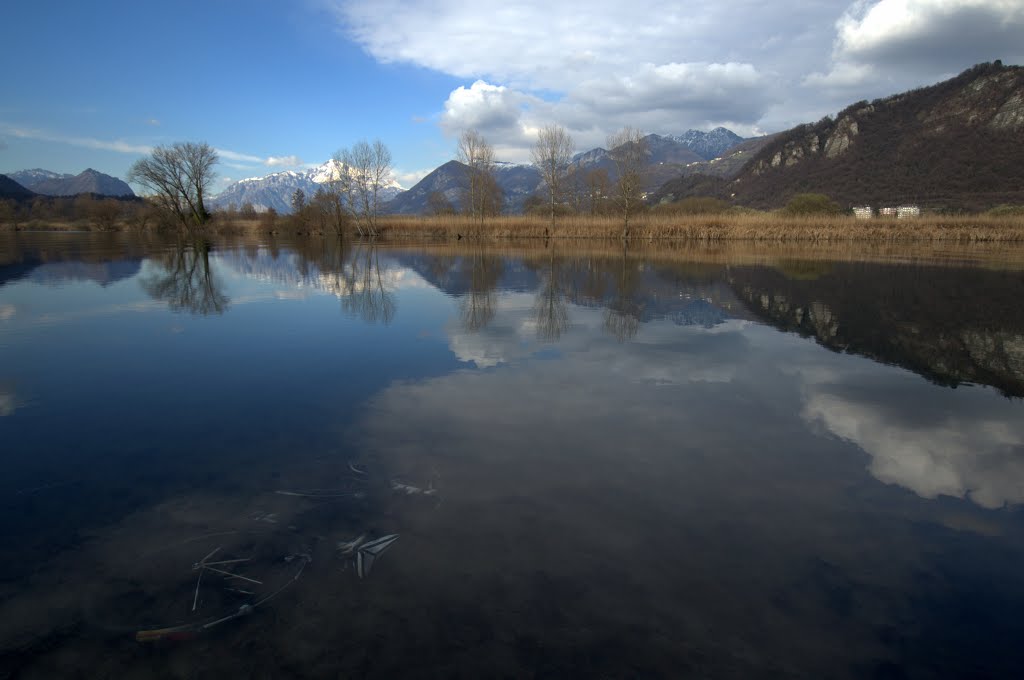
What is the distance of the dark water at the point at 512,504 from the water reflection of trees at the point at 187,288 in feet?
9.18

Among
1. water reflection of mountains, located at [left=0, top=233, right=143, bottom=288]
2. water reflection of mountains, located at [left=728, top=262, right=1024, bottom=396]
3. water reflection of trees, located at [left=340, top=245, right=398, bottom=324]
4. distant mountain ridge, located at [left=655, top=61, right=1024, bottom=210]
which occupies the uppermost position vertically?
distant mountain ridge, located at [left=655, top=61, right=1024, bottom=210]

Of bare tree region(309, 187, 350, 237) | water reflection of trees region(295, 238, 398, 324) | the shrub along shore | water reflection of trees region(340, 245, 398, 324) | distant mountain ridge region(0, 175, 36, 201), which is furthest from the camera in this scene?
distant mountain ridge region(0, 175, 36, 201)

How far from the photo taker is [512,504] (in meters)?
3.44

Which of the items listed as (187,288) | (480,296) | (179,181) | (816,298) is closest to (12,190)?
(179,181)

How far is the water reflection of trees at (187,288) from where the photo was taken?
1094 cm

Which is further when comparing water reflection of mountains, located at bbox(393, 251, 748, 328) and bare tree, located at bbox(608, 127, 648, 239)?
bare tree, located at bbox(608, 127, 648, 239)

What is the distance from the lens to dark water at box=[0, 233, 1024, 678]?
234 centimetres

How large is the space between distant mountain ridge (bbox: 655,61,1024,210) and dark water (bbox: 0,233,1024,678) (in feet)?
363

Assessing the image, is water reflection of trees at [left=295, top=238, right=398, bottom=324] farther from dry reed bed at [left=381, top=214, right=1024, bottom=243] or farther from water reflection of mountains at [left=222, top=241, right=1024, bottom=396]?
dry reed bed at [left=381, top=214, right=1024, bottom=243]

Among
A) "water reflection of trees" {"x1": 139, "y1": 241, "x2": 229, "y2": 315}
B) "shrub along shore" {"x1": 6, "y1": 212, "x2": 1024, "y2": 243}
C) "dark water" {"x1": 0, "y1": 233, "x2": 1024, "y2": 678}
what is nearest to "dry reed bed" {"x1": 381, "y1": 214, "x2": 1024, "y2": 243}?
"shrub along shore" {"x1": 6, "y1": 212, "x2": 1024, "y2": 243}

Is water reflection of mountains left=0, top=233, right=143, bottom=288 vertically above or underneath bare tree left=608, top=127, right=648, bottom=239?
underneath

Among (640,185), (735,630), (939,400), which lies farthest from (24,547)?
(640,185)

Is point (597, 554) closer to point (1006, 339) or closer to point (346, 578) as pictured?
point (346, 578)

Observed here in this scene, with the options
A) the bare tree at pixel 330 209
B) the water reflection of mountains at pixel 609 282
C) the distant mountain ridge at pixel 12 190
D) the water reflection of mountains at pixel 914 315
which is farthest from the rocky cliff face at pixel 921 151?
the distant mountain ridge at pixel 12 190
